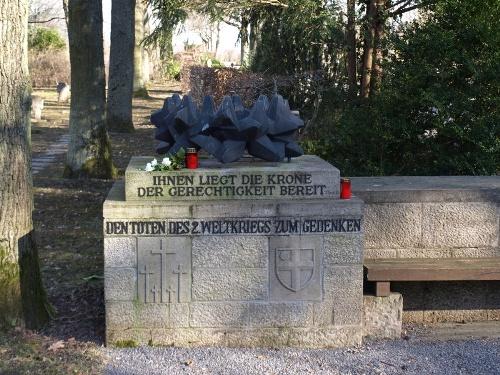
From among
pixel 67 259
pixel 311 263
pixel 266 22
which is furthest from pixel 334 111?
pixel 311 263

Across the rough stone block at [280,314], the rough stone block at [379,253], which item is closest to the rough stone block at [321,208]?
the rough stone block at [280,314]

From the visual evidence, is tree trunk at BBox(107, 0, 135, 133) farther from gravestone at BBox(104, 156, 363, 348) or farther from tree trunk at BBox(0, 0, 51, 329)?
gravestone at BBox(104, 156, 363, 348)

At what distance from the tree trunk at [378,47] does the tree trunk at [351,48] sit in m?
0.57

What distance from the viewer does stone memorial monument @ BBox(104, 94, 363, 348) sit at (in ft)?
17.7

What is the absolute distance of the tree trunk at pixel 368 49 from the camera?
38.8 feet

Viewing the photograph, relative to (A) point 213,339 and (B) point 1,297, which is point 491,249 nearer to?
(A) point 213,339

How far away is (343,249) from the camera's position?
550 centimetres


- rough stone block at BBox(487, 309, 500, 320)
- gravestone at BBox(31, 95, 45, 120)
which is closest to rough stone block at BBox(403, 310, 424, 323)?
rough stone block at BBox(487, 309, 500, 320)

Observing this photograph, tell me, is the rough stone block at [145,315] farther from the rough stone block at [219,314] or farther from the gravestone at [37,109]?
the gravestone at [37,109]

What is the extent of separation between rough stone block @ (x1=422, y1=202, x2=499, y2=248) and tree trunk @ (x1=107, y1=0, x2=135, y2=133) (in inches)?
458

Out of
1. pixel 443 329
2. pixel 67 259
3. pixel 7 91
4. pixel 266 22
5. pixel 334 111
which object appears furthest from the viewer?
pixel 266 22

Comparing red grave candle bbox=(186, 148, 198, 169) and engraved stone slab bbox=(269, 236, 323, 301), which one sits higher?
red grave candle bbox=(186, 148, 198, 169)

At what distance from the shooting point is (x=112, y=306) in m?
5.41

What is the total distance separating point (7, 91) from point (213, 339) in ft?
7.43
